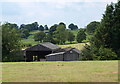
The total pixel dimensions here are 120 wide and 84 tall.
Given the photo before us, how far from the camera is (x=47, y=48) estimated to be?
66125 millimetres

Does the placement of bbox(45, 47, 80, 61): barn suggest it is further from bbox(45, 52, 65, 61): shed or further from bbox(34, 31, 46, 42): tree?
bbox(34, 31, 46, 42): tree

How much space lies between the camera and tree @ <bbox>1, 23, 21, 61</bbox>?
56.9m

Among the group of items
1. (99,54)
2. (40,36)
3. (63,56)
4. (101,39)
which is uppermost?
(40,36)

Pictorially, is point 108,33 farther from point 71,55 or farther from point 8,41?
point 8,41

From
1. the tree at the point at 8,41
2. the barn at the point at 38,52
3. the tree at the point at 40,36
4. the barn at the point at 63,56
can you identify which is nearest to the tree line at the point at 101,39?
the tree at the point at 8,41

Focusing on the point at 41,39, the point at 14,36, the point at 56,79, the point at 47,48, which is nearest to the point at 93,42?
the point at 47,48

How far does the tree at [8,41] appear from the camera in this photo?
56.9m

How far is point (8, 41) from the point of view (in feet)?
191

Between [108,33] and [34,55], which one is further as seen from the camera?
[34,55]

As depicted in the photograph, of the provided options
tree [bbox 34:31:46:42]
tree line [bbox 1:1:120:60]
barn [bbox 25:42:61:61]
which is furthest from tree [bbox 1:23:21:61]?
tree [bbox 34:31:46:42]

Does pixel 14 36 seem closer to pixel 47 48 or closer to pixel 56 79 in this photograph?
pixel 47 48

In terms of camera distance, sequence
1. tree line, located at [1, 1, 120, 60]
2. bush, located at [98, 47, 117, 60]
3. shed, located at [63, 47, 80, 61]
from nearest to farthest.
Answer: bush, located at [98, 47, 117, 60] < tree line, located at [1, 1, 120, 60] < shed, located at [63, 47, 80, 61]

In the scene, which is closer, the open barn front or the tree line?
the tree line

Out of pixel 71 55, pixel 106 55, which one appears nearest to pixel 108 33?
pixel 106 55
